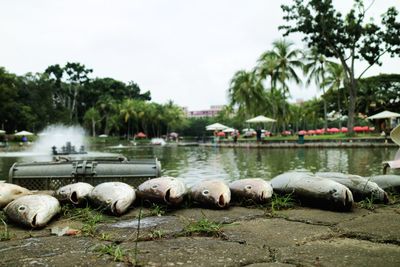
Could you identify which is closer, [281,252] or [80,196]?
[281,252]

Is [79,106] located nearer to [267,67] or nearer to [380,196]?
[267,67]

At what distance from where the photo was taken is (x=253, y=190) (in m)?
4.14

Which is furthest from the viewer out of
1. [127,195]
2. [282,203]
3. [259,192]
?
[259,192]

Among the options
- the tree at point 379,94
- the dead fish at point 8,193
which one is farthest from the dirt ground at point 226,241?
the tree at point 379,94

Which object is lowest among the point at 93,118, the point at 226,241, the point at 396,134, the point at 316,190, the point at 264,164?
the point at 264,164

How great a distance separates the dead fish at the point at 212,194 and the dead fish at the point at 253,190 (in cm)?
18

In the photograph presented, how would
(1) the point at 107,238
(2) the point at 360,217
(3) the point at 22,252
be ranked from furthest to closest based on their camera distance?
1. (2) the point at 360,217
2. (1) the point at 107,238
3. (3) the point at 22,252

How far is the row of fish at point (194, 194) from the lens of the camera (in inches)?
142

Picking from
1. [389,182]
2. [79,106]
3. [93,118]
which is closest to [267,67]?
[389,182]

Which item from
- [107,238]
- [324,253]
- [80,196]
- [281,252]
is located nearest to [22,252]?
[107,238]

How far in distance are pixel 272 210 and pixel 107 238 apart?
1796 millimetres

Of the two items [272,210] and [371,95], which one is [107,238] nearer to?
[272,210]

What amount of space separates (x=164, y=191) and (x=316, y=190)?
1.68 metres

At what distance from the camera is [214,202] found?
153 inches
